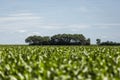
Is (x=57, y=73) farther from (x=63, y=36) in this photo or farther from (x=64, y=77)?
(x=63, y=36)

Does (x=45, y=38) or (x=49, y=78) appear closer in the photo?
(x=49, y=78)

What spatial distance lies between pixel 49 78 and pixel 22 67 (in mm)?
4241

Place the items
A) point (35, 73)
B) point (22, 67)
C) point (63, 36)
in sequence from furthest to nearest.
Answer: point (63, 36), point (22, 67), point (35, 73)

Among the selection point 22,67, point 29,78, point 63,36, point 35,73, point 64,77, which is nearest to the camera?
point 64,77

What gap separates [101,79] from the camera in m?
12.1

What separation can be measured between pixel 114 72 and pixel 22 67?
3.87 meters

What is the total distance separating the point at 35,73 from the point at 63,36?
126 meters

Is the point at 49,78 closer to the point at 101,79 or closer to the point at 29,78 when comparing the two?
the point at 29,78

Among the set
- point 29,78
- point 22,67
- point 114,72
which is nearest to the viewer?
point 29,78

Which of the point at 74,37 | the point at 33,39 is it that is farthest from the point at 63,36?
the point at 33,39

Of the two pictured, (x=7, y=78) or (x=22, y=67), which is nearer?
(x=7, y=78)

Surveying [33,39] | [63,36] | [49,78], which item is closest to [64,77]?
[49,78]

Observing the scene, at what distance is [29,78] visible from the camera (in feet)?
41.8

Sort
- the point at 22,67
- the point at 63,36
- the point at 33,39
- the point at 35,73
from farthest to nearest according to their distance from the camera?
1. the point at 33,39
2. the point at 63,36
3. the point at 22,67
4. the point at 35,73
